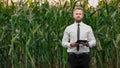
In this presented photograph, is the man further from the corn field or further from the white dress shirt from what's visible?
the corn field

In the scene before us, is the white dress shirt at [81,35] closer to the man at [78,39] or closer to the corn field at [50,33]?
the man at [78,39]

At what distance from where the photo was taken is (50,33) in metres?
6.21

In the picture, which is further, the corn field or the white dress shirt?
the corn field

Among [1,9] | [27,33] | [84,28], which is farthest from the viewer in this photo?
[1,9]

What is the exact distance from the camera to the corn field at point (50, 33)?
20.1ft

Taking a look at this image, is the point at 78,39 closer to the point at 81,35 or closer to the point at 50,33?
the point at 81,35

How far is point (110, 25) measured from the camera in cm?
628

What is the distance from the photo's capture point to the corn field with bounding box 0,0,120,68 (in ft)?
20.1

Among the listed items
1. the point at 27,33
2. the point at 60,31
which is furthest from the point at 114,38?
the point at 27,33

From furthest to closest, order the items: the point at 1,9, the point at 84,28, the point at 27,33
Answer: the point at 1,9 → the point at 27,33 → the point at 84,28

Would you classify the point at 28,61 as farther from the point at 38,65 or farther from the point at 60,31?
the point at 60,31

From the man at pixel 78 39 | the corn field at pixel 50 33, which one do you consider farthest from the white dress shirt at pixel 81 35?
the corn field at pixel 50 33

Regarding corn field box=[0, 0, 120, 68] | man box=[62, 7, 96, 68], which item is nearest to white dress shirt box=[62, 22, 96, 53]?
man box=[62, 7, 96, 68]

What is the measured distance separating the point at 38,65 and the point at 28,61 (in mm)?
199
